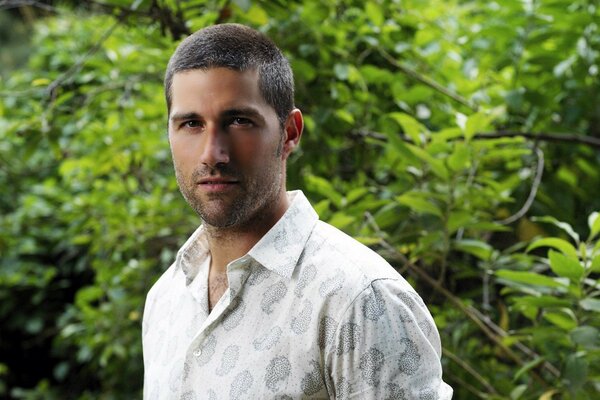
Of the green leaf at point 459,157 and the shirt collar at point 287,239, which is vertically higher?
the shirt collar at point 287,239

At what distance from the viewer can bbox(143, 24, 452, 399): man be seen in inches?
48.4

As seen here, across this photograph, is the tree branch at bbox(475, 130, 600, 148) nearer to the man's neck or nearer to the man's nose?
the man's neck

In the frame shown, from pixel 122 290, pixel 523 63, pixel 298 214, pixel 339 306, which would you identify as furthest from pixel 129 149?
pixel 339 306

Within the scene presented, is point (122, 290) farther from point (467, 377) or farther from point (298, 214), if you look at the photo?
point (298, 214)

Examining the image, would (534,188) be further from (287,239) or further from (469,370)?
(287,239)

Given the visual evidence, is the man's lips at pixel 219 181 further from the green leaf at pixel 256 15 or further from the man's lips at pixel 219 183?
the green leaf at pixel 256 15

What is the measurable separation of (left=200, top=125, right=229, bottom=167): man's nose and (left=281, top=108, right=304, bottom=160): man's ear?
0.42ft

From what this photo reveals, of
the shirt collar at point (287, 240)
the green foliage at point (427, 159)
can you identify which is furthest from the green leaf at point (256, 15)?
the shirt collar at point (287, 240)

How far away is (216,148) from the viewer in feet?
4.46

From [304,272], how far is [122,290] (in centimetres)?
231

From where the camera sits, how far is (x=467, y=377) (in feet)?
7.76

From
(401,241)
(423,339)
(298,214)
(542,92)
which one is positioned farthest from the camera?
(542,92)

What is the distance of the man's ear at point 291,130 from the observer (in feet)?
4.81

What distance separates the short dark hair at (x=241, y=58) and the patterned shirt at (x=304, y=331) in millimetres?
199
